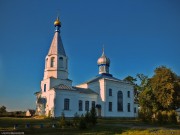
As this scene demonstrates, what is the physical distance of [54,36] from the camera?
3819 cm

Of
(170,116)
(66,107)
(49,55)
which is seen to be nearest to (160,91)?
(170,116)

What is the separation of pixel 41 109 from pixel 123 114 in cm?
1486

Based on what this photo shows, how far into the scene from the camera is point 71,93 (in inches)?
1318

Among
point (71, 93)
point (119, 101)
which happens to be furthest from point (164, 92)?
point (71, 93)

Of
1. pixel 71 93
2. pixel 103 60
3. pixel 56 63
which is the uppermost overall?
pixel 103 60

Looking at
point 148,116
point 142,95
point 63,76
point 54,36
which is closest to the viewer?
point 148,116

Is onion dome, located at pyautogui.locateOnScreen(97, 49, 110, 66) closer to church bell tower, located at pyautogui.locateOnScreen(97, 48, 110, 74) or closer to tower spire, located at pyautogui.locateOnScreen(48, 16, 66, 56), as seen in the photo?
church bell tower, located at pyautogui.locateOnScreen(97, 48, 110, 74)

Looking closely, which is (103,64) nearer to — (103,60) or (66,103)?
(103,60)

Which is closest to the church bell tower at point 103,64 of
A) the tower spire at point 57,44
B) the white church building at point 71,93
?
the white church building at point 71,93

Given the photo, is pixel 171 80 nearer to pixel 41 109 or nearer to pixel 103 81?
pixel 103 81

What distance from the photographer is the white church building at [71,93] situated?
32.7m

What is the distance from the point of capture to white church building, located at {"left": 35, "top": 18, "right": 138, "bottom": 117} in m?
32.7

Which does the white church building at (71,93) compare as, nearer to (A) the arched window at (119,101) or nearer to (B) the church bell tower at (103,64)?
(A) the arched window at (119,101)

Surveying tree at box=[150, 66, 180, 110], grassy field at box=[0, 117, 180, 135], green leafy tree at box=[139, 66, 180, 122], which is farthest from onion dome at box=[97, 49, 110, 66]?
grassy field at box=[0, 117, 180, 135]
